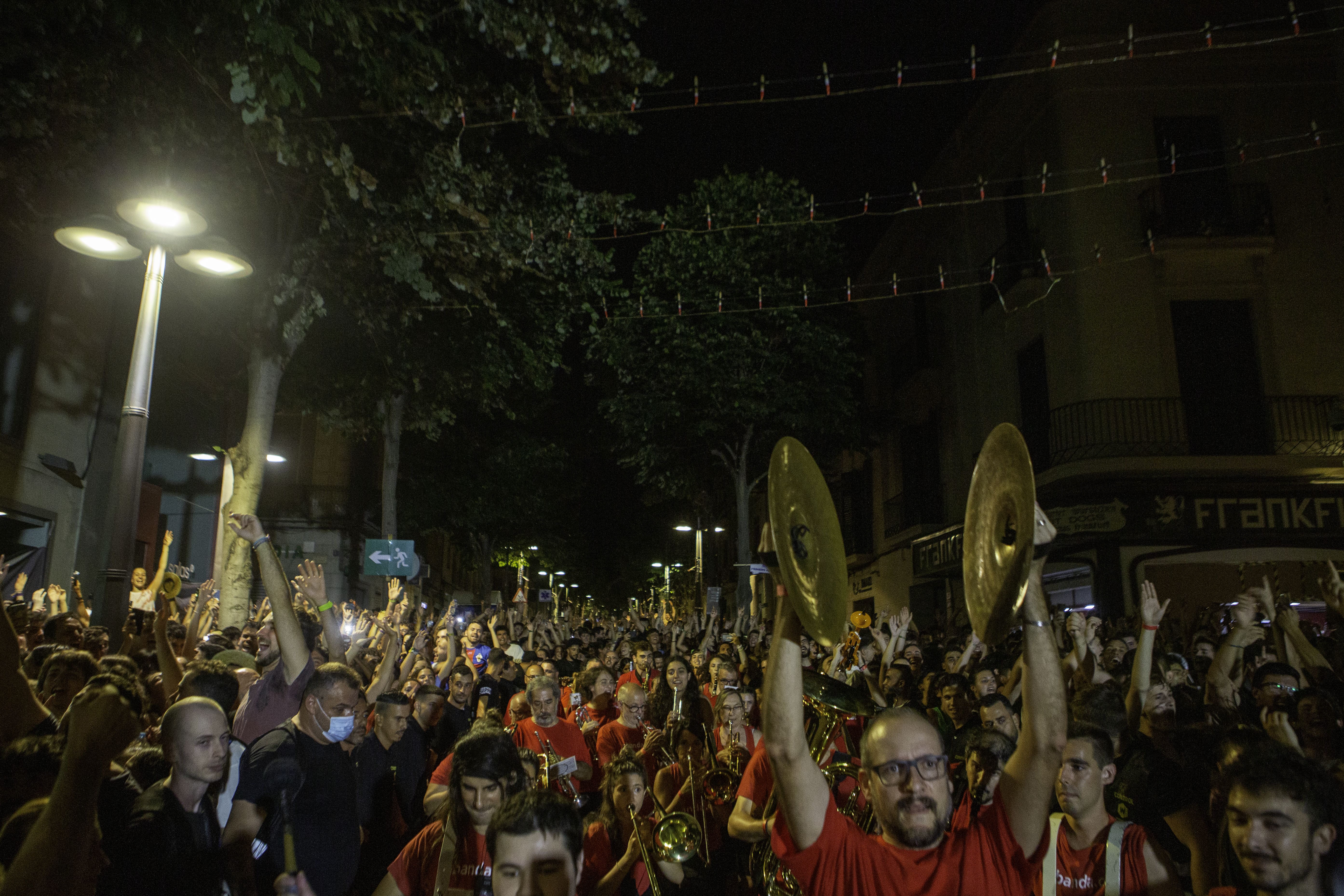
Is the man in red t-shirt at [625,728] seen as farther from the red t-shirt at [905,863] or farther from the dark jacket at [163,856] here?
the red t-shirt at [905,863]

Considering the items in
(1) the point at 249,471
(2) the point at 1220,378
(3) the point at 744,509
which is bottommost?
(1) the point at 249,471

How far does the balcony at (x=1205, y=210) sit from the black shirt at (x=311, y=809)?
1816 centimetres

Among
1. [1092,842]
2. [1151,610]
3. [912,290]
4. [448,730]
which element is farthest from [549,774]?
[912,290]

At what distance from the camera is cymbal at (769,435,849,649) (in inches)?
99.5

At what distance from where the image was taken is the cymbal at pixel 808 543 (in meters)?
2.53

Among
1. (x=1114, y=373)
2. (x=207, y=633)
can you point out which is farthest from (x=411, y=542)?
(x=1114, y=373)

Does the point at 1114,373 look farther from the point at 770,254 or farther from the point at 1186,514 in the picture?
the point at 770,254

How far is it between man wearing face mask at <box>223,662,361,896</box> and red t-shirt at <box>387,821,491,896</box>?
354mm

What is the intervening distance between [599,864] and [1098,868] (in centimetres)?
250

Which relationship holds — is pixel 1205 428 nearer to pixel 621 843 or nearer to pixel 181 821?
pixel 621 843

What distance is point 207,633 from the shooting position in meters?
10.1

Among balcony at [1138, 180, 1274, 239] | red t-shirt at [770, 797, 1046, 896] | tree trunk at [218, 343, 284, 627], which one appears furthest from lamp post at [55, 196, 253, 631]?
balcony at [1138, 180, 1274, 239]

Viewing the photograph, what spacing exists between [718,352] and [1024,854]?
68.2 ft

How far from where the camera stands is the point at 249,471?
11.3 meters
